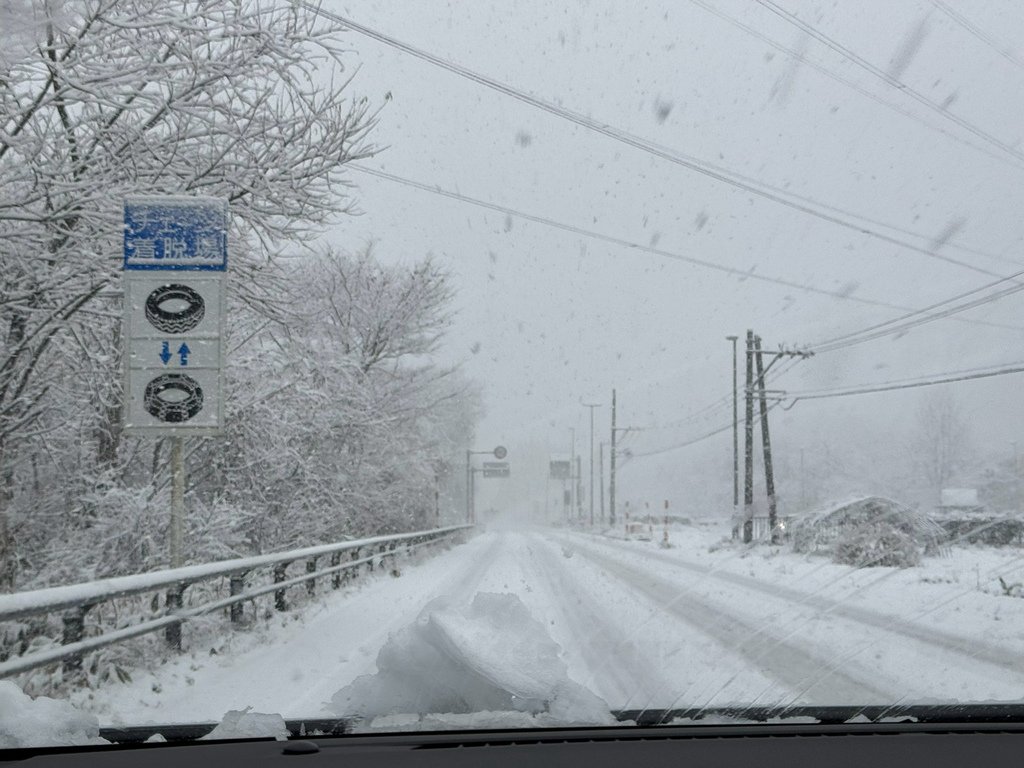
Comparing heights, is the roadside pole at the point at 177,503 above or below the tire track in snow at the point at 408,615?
above

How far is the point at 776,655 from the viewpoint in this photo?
7270mm

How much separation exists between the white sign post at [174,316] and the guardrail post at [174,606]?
0.01 m

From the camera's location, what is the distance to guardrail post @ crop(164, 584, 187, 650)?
689cm

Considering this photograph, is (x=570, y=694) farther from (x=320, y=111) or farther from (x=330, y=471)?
(x=330, y=471)

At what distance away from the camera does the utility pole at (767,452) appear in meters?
29.1

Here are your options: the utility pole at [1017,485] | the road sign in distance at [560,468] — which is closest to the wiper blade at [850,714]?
the utility pole at [1017,485]

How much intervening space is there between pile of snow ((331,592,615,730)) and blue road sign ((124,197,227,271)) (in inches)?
189

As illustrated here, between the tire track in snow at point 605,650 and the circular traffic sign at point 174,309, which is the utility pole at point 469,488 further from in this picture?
→ the circular traffic sign at point 174,309

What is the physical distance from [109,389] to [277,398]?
354cm

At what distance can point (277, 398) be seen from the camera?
13.5 metres

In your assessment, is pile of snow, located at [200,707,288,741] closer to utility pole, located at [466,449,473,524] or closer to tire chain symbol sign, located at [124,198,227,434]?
tire chain symbol sign, located at [124,198,227,434]

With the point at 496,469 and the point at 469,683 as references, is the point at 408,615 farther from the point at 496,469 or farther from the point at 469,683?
the point at 496,469

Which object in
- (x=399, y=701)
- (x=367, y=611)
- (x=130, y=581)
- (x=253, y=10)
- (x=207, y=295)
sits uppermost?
(x=253, y=10)

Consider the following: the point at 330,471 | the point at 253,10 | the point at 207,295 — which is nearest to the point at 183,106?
the point at 253,10
